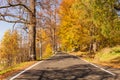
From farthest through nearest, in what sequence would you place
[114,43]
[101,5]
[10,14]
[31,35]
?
[114,43]
[31,35]
[10,14]
[101,5]

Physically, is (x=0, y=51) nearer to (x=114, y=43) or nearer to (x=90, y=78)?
(x=114, y=43)

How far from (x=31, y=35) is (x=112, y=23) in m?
11.0

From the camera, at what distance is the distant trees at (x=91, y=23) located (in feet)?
67.5

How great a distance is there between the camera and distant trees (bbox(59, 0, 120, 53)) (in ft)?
67.5

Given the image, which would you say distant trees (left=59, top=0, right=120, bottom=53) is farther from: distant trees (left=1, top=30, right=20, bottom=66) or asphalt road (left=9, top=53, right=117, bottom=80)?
distant trees (left=1, top=30, right=20, bottom=66)

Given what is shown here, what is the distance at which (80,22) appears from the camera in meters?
39.8

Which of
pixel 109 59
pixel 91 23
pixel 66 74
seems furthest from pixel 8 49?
pixel 66 74

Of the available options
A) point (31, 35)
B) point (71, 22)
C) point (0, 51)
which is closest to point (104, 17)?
point (31, 35)

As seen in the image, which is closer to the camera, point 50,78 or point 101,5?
point 50,78

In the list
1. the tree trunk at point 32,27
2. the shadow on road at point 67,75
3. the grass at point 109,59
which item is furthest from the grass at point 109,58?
the shadow on road at point 67,75

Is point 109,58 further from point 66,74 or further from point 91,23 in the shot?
point 66,74

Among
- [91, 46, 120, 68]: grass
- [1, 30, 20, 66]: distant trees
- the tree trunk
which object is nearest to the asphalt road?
[91, 46, 120, 68]: grass

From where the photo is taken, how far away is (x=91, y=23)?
1529 inches

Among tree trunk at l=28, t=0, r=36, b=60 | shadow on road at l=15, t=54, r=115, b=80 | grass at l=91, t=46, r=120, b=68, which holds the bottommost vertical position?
shadow on road at l=15, t=54, r=115, b=80
